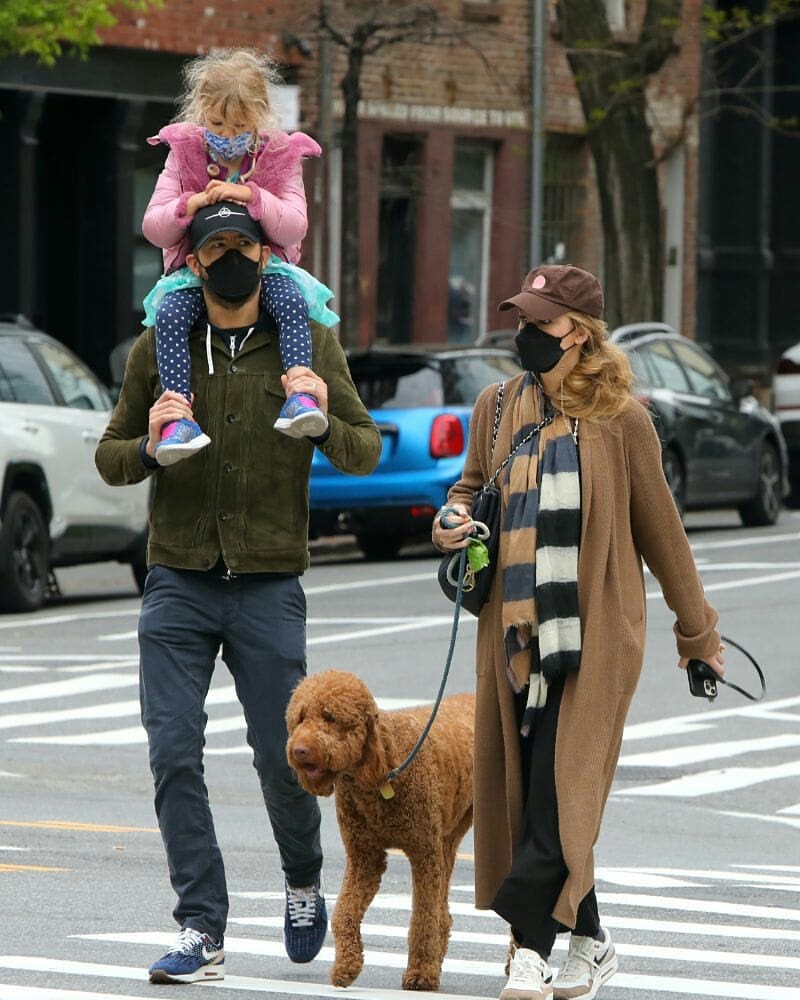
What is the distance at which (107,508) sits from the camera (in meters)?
18.4

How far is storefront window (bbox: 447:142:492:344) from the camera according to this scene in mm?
32812

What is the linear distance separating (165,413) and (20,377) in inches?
441

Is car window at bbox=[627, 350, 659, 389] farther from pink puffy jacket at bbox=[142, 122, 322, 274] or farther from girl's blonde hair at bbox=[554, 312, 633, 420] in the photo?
girl's blonde hair at bbox=[554, 312, 633, 420]

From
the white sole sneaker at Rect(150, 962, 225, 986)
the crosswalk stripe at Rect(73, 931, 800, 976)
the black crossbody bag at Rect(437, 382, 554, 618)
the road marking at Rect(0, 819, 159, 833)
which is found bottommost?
the road marking at Rect(0, 819, 159, 833)

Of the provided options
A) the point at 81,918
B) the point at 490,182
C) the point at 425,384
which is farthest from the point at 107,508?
the point at 490,182

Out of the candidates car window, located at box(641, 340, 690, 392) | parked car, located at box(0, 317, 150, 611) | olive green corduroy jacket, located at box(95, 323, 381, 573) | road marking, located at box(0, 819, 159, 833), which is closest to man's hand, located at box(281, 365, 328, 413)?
olive green corduroy jacket, located at box(95, 323, 381, 573)

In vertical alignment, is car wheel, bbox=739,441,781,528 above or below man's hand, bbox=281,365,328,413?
below

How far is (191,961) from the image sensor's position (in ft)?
22.3

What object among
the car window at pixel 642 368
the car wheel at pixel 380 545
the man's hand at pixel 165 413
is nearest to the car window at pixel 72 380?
the car wheel at pixel 380 545

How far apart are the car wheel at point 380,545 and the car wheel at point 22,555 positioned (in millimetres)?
4707

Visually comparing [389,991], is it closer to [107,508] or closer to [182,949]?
[182,949]

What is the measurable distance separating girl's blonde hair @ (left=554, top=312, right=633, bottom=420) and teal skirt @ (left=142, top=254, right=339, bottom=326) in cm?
71

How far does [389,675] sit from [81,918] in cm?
672

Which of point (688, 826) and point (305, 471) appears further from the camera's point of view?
point (688, 826)
